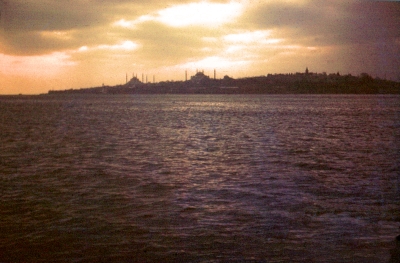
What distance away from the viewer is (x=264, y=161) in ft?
53.1

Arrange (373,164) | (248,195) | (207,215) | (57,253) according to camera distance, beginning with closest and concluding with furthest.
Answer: (57,253)
(207,215)
(248,195)
(373,164)

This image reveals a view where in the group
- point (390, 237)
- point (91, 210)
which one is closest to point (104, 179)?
point (91, 210)

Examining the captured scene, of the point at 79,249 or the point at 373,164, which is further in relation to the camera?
the point at 373,164

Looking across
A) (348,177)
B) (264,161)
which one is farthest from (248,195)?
(264,161)

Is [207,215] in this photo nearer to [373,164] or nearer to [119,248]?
[119,248]

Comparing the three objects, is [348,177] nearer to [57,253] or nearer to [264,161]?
[264,161]

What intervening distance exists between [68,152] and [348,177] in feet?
39.0

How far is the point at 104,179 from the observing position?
12.3 meters

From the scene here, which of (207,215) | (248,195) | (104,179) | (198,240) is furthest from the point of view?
(104,179)

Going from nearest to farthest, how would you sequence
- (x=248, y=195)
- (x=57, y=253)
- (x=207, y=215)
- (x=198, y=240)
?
(x=57, y=253) → (x=198, y=240) → (x=207, y=215) → (x=248, y=195)

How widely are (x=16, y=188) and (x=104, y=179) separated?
2.41 meters

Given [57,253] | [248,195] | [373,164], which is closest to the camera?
[57,253]

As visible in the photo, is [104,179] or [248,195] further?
[104,179]

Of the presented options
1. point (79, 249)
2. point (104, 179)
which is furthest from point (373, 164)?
point (79, 249)
